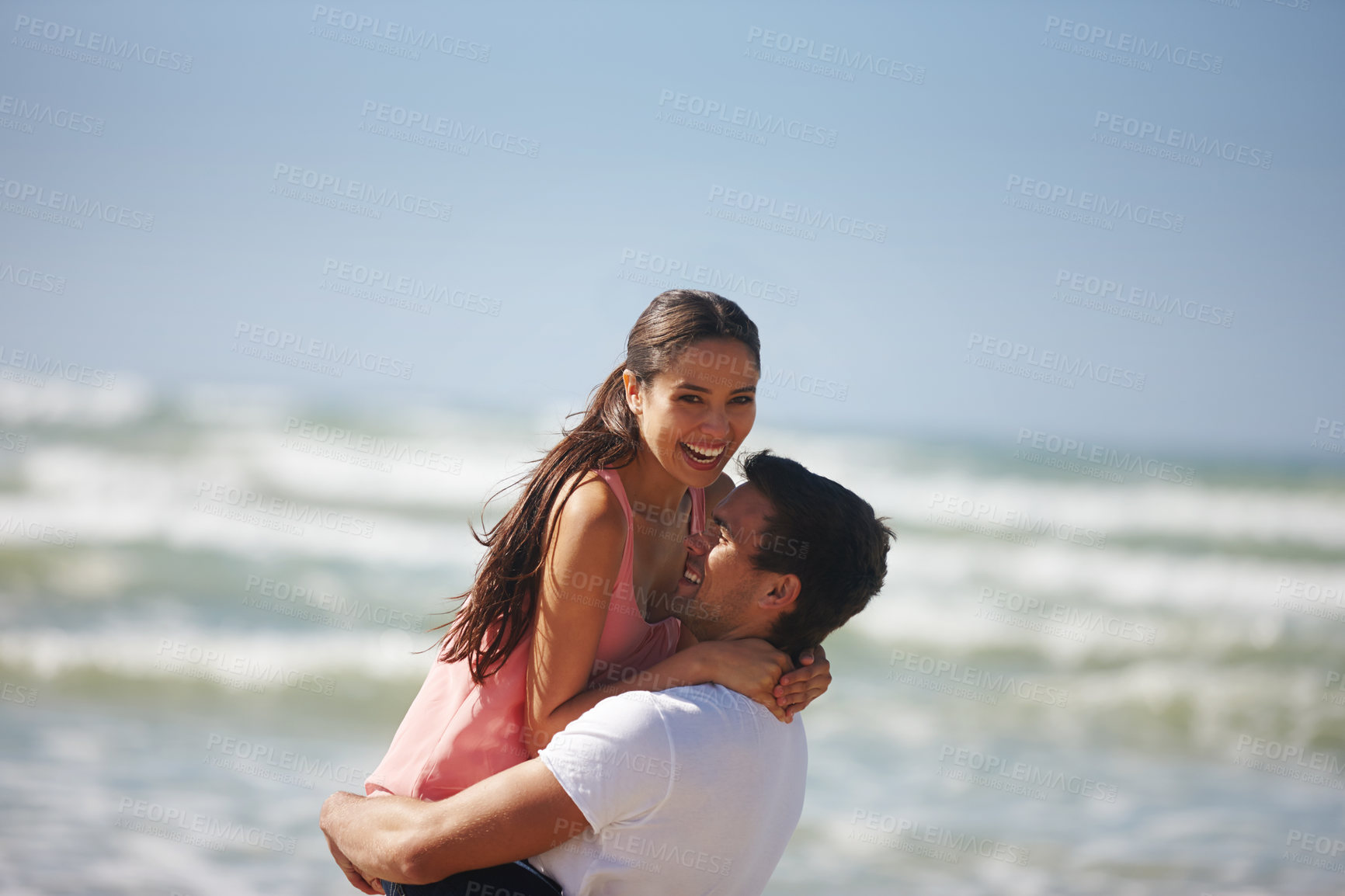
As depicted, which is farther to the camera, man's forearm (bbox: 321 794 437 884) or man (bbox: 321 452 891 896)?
man's forearm (bbox: 321 794 437 884)

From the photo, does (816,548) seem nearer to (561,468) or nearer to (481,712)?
(561,468)

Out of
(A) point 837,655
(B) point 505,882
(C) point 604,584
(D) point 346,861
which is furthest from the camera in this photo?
(A) point 837,655

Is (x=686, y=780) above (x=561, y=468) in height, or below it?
below

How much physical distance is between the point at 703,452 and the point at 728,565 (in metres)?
0.53

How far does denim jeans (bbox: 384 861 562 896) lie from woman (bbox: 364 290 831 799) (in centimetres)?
36

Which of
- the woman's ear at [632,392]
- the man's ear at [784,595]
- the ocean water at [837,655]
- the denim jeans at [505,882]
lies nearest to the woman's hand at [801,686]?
the man's ear at [784,595]

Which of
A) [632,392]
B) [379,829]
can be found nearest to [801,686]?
[379,829]

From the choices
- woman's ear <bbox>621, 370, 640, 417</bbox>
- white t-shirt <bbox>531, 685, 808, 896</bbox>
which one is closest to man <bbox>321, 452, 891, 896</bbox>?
white t-shirt <bbox>531, 685, 808, 896</bbox>

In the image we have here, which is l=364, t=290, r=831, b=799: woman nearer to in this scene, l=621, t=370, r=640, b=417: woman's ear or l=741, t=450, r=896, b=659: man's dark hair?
l=621, t=370, r=640, b=417: woman's ear

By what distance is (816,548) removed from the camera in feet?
7.70

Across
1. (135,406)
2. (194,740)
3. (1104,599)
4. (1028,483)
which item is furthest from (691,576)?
(135,406)

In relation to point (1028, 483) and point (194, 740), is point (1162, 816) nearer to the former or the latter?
point (194, 740)

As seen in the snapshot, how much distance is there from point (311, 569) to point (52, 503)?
500 centimetres

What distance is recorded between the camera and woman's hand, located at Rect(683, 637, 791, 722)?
2176 mm
